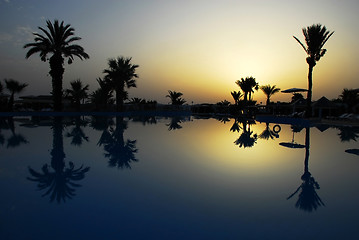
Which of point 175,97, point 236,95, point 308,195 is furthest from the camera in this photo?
point 236,95

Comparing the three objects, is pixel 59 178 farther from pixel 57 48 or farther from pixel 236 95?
pixel 236 95

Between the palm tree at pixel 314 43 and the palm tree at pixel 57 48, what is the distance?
76.1ft

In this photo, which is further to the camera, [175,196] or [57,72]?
[57,72]

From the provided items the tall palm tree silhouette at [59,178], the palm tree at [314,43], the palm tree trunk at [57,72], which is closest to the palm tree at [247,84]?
the palm tree at [314,43]

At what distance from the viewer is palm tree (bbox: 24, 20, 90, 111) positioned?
21328mm

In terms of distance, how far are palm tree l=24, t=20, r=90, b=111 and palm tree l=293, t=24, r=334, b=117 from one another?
76.1 ft

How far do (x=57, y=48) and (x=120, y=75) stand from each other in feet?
24.5

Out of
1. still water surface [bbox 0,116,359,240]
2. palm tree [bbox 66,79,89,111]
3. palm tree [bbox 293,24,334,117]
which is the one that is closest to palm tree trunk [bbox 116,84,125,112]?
palm tree [bbox 66,79,89,111]

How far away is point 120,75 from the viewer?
27250 mm

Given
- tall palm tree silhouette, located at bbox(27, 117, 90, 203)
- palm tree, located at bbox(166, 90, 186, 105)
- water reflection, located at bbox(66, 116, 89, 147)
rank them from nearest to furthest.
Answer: tall palm tree silhouette, located at bbox(27, 117, 90, 203)
water reflection, located at bbox(66, 116, 89, 147)
palm tree, located at bbox(166, 90, 186, 105)

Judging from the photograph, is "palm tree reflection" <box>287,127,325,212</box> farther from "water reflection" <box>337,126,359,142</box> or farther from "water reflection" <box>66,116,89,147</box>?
"water reflection" <box>337,126,359,142</box>

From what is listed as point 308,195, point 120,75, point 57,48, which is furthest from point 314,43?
point 57,48

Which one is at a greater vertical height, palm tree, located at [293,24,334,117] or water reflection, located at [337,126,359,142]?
palm tree, located at [293,24,334,117]

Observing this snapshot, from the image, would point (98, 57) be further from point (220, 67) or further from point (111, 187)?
point (111, 187)
